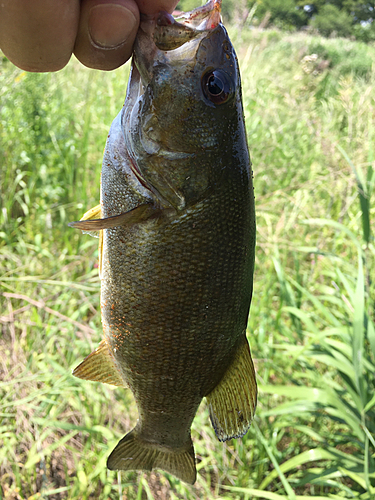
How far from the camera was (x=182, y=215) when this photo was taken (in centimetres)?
114

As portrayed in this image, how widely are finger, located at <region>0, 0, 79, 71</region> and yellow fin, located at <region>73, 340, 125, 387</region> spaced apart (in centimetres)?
88

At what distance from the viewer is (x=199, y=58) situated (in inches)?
43.6

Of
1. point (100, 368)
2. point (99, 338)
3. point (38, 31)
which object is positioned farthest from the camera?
point (99, 338)

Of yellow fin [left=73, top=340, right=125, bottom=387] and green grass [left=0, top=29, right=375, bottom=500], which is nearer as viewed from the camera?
yellow fin [left=73, top=340, right=125, bottom=387]

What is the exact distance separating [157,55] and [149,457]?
4.25ft

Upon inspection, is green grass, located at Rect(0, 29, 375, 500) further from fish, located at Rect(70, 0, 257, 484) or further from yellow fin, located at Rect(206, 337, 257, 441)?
fish, located at Rect(70, 0, 257, 484)

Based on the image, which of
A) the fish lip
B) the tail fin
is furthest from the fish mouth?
the tail fin

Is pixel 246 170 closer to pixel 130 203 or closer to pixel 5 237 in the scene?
pixel 130 203

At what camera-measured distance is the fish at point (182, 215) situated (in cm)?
111

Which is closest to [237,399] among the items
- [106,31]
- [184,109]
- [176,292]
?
[176,292]

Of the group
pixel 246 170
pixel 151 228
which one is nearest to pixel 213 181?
pixel 246 170

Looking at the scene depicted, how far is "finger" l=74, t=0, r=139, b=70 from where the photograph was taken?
3.53 feet

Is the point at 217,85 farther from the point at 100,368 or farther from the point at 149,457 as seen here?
the point at 149,457

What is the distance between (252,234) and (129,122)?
47 centimetres
